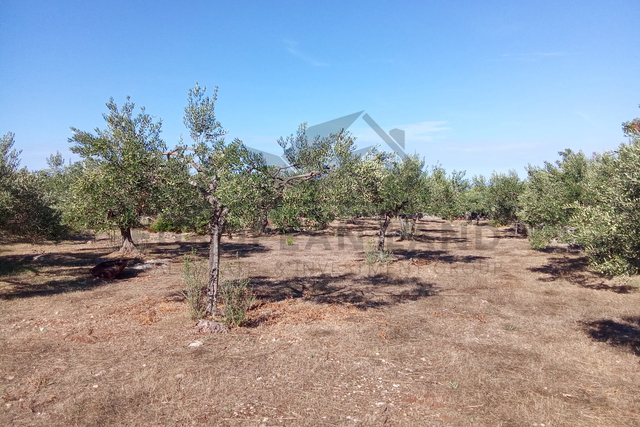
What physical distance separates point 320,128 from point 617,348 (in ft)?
34.6

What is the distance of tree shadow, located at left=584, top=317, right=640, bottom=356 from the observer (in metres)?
9.99

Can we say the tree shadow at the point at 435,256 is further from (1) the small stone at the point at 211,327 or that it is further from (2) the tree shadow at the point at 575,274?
(1) the small stone at the point at 211,327

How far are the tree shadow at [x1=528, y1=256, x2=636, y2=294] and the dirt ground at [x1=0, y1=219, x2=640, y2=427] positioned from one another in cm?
20

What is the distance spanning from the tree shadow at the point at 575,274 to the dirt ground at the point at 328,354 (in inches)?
7.7

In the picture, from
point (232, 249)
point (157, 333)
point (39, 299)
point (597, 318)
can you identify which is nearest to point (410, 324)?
point (597, 318)

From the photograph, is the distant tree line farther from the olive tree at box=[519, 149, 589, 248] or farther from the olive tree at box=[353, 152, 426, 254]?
the olive tree at box=[353, 152, 426, 254]

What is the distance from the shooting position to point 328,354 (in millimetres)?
8914

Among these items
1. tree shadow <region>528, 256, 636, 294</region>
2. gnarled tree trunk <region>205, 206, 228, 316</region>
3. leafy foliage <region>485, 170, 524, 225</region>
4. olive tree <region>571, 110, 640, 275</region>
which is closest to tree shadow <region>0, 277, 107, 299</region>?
gnarled tree trunk <region>205, 206, 228, 316</region>

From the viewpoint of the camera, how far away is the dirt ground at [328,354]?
640 cm

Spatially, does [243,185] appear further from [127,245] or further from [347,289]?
[127,245]

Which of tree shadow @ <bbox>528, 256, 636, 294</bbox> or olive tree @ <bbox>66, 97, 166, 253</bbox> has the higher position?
olive tree @ <bbox>66, 97, 166, 253</bbox>

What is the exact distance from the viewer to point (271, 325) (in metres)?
11.0

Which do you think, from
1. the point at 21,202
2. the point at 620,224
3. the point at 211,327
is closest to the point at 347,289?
the point at 211,327

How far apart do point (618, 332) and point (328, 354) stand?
8.78 metres
